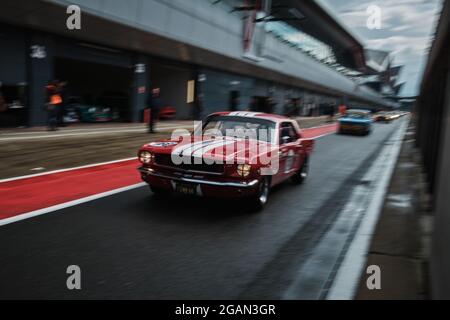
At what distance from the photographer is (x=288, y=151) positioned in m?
6.73

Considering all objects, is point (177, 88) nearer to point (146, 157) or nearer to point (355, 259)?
point (146, 157)

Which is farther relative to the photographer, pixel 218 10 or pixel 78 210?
pixel 218 10

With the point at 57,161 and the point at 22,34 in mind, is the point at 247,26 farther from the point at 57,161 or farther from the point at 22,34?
the point at 57,161

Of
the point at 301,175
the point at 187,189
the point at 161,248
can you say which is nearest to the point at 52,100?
the point at 301,175

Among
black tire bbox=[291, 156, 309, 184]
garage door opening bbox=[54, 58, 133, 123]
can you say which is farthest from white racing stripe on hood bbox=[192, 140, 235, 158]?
garage door opening bbox=[54, 58, 133, 123]

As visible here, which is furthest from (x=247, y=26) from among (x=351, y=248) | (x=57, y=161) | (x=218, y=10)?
(x=351, y=248)

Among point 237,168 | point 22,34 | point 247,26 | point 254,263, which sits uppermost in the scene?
point 247,26

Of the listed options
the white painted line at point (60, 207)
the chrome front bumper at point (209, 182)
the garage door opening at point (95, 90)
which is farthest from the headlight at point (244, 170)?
the garage door opening at point (95, 90)

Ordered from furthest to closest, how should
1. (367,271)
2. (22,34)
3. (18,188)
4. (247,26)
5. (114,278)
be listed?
(247,26) → (22,34) → (18,188) → (367,271) → (114,278)

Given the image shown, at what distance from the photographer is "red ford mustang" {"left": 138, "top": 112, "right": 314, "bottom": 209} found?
17.1ft

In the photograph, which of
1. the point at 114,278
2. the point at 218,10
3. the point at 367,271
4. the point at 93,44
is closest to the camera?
the point at 114,278

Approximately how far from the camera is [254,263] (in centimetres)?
395

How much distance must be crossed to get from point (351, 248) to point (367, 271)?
0.75 metres

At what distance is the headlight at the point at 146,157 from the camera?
5.65 m
